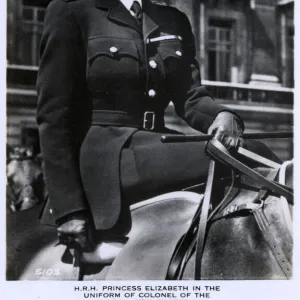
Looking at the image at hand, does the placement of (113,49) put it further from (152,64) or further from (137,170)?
(137,170)

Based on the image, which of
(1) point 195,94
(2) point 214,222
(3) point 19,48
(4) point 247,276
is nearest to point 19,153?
(3) point 19,48

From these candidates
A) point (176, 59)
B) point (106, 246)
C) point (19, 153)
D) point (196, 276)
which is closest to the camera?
point (196, 276)

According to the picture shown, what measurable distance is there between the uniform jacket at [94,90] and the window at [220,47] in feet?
4.27

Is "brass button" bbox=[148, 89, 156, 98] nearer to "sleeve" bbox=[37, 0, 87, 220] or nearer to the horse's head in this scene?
"sleeve" bbox=[37, 0, 87, 220]

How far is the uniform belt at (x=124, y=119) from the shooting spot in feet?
6.18

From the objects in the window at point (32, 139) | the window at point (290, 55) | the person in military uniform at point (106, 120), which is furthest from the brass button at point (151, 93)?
the window at point (290, 55)

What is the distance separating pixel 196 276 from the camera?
5.56ft

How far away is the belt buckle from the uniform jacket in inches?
0.8

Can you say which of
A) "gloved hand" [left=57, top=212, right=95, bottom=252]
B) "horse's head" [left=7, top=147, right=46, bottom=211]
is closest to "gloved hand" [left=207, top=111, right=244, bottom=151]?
"gloved hand" [left=57, top=212, right=95, bottom=252]

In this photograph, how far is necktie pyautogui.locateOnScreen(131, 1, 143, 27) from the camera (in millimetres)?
1974

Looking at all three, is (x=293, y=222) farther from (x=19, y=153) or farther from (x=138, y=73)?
(x=19, y=153)

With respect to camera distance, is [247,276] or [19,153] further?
[19,153]

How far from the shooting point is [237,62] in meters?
3.35

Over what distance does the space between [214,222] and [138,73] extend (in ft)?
1.97
